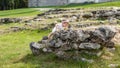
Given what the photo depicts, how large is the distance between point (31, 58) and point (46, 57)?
2.96 feet

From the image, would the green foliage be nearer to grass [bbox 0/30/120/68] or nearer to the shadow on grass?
grass [bbox 0/30/120/68]

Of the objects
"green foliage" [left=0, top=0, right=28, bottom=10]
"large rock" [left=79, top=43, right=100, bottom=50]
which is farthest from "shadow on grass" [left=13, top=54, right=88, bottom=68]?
"green foliage" [left=0, top=0, right=28, bottom=10]

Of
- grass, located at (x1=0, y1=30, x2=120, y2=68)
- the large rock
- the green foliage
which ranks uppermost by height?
the large rock

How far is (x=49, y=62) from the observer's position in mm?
16078

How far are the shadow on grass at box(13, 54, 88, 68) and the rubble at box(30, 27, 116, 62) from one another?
0.25 metres

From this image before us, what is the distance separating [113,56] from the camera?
16047mm

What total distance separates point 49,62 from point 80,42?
1.69m

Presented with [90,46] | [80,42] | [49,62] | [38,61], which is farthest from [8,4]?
[90,46]

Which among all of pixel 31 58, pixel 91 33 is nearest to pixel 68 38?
pixel 91 33

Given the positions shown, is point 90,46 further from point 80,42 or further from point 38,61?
point 38,61

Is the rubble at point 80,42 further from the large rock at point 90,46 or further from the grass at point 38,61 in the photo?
the grass at point 38,61

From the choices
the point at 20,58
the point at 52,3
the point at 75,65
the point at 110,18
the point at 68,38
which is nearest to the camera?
the point at 75,65

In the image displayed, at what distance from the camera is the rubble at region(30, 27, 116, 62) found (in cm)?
1584

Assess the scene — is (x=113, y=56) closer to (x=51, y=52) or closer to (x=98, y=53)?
(x=98, y=53)
